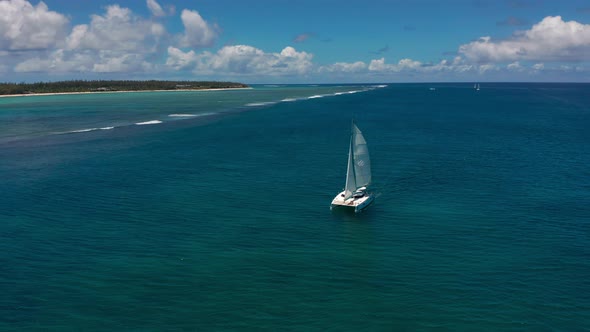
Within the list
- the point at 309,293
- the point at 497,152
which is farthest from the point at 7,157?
the point at 497,152

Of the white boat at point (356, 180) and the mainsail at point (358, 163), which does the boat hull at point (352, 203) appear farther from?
the mainsail at point (358, 163)

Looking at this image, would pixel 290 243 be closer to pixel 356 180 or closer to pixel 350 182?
pixel 350 182

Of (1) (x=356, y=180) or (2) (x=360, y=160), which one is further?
(2) (x=360, y=160)

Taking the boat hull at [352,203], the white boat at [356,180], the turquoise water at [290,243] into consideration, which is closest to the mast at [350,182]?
the white boat at [356,180]

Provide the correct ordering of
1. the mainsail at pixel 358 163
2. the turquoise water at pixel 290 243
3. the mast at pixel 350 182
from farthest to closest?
1. the mainsail at pixel 358 163
2. the mast at pixel 350 182
3. the turquoise water at pixel 290 243

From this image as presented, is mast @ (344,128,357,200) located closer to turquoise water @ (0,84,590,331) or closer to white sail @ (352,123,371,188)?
white sail @ (352,123,371,188)

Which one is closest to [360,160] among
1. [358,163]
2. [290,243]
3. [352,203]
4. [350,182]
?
[358,163]

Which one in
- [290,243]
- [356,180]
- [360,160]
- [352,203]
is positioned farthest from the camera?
[360,160]

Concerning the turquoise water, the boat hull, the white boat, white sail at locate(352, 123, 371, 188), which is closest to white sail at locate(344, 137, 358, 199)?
the white boat
